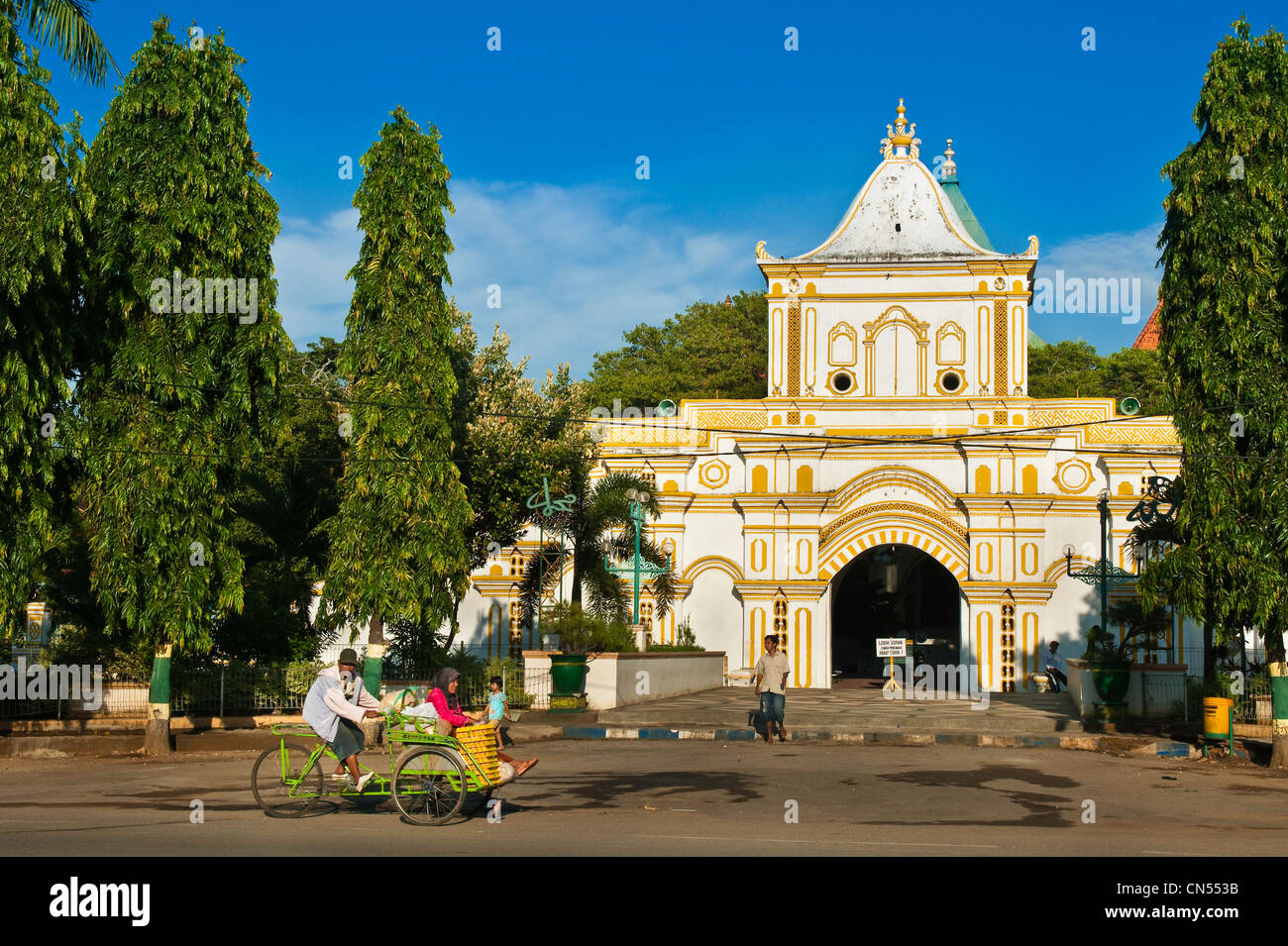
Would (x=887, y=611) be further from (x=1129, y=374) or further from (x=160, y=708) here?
(x=160, y=708)

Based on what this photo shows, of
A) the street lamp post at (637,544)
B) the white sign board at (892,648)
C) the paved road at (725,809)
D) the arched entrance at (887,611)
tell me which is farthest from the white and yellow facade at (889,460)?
the paved road at (725,809)

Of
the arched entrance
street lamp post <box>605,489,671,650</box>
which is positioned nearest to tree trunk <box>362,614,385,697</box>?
street lamp post <box>605,489,671,650</box>

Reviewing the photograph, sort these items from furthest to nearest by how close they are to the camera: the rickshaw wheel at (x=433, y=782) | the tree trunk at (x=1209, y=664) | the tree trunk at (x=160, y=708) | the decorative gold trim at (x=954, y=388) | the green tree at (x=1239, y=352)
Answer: the decorative gold trim at (x=954, y=388) < the tree trunk at (x=1209, y=664) < the tree trunk at (x=160, y=708) < the green tree at (x=1239, y=352) < the rickshaw wheel at (x=433, y=782)

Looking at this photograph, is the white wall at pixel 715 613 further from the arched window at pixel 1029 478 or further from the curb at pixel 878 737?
the curb at pixel 878 737

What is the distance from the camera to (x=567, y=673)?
24.2 meters

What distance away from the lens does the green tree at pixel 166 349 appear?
64.3 feet

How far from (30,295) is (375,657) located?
7.66 m

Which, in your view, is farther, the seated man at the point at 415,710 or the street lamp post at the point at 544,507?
the street lamp post at the point at 544,507

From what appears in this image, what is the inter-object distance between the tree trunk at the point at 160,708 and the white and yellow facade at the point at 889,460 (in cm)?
1781

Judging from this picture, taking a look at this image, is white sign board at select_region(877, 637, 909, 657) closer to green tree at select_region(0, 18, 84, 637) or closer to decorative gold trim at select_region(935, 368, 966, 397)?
decorative gold trim at select_region(935, 368, 966, 397)

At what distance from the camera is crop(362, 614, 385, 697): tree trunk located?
69.6 feet

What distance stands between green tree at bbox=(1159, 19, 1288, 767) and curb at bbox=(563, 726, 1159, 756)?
137 inches

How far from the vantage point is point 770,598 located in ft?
120

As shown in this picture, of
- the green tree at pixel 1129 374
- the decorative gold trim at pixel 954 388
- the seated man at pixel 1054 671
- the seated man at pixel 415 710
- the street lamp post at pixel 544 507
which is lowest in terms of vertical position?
the seated man at pixel 1054 671
